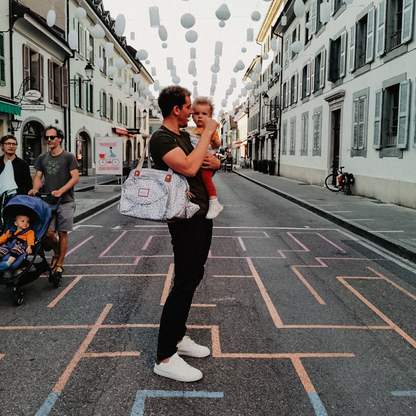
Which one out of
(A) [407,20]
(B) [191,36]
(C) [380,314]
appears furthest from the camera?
(A) [407,20]

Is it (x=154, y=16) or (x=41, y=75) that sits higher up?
(x=41, y=75)

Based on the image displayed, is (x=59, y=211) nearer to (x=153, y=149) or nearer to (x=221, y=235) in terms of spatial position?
(x=153, y=149)

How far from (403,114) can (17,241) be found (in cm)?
1189

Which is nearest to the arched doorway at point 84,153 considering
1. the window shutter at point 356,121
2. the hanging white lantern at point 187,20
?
the window shutter at point 356,121

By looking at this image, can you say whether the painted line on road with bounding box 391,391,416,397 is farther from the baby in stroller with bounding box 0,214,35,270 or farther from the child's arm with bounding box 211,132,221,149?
the baby in stroller with bounding box 0,214,35,270

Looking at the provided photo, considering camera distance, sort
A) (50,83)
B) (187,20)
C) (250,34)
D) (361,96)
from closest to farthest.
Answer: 1. (187,20)
2. (250,34)
3. (361,96)
4. (50,83)

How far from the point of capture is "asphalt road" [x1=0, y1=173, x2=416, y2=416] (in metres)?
2.79

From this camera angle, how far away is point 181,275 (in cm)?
304

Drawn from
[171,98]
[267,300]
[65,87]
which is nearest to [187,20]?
[267,300]

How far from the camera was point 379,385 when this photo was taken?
3.01m

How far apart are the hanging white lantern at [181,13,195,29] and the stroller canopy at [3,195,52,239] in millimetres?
7777

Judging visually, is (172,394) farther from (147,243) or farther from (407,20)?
(407,20)

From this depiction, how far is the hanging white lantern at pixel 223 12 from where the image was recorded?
1048 centimetres

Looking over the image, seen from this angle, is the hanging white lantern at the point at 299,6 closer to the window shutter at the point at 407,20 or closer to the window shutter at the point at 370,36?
the window shutter at the point at 407,20
